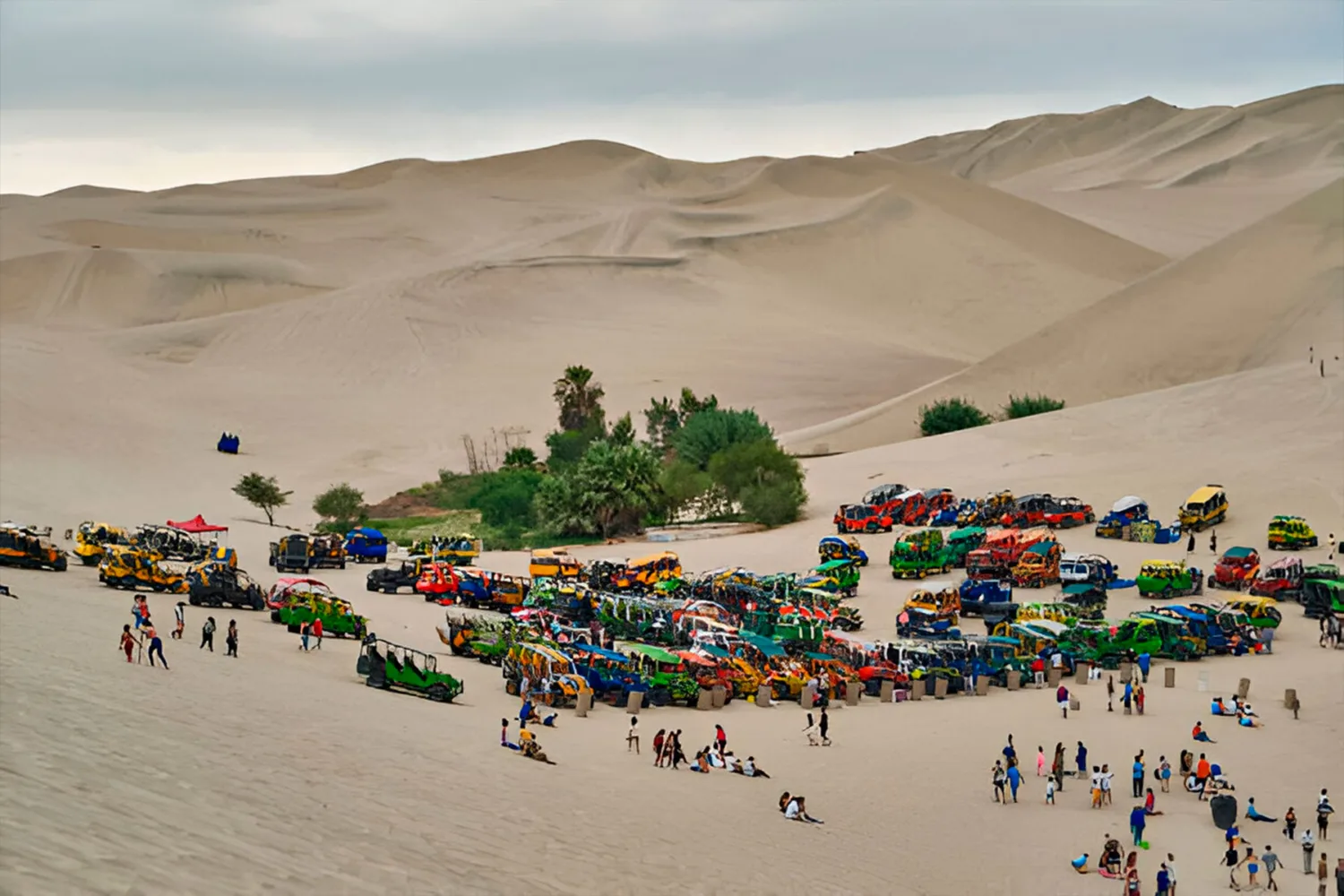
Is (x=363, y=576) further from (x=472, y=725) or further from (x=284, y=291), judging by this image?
(x=284, y=291)

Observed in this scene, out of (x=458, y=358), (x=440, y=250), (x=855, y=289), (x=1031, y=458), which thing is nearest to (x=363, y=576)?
(x=1031, y=458)

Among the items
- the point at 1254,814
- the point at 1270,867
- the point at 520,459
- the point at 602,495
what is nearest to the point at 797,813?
the point at 1270,867

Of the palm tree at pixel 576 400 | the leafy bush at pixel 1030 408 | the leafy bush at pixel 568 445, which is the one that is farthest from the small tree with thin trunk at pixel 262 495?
the leafy bush at pixel 1030 408

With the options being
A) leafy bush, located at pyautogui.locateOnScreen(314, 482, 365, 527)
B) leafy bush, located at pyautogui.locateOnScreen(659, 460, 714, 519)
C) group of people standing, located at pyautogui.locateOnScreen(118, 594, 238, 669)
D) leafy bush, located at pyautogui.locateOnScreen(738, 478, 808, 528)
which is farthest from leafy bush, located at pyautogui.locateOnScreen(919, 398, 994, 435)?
group of people standing, located at pyautogui.locateOnScreen(118, 594, 238, 669)

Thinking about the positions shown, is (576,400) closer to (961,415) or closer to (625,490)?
(961,415)

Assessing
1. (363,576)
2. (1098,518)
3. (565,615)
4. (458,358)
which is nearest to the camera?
(565,615)
